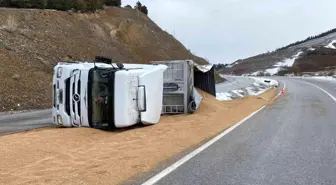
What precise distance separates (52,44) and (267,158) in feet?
80.5

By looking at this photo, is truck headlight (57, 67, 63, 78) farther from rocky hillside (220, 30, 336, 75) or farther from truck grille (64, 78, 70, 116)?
rocky hillside (220, 30, 336, 75)

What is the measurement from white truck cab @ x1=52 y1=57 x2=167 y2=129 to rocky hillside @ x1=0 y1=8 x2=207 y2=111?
29.6 feet

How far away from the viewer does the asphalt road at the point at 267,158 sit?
6.38 m

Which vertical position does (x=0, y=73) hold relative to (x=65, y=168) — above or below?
above

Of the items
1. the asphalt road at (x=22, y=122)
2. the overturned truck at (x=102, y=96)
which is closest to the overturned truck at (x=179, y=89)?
the overturned truck at (x=102, y=96)

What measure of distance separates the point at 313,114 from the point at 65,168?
10789mm

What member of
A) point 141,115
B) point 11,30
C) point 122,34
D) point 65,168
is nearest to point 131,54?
point 122,34

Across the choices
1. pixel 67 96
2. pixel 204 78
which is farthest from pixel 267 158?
pixel 204 78

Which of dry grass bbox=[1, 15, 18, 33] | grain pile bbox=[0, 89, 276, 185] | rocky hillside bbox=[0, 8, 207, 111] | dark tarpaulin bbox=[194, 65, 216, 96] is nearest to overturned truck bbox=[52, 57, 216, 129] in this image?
grain pile bbox=[0, 89, 276, 185]

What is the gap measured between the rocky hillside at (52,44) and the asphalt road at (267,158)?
1289 centimetres

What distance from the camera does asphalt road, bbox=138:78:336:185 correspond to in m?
6.38

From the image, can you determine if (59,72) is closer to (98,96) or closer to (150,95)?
(98,96)

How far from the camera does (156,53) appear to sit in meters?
46.2

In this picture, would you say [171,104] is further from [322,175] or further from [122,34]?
[122,34]
